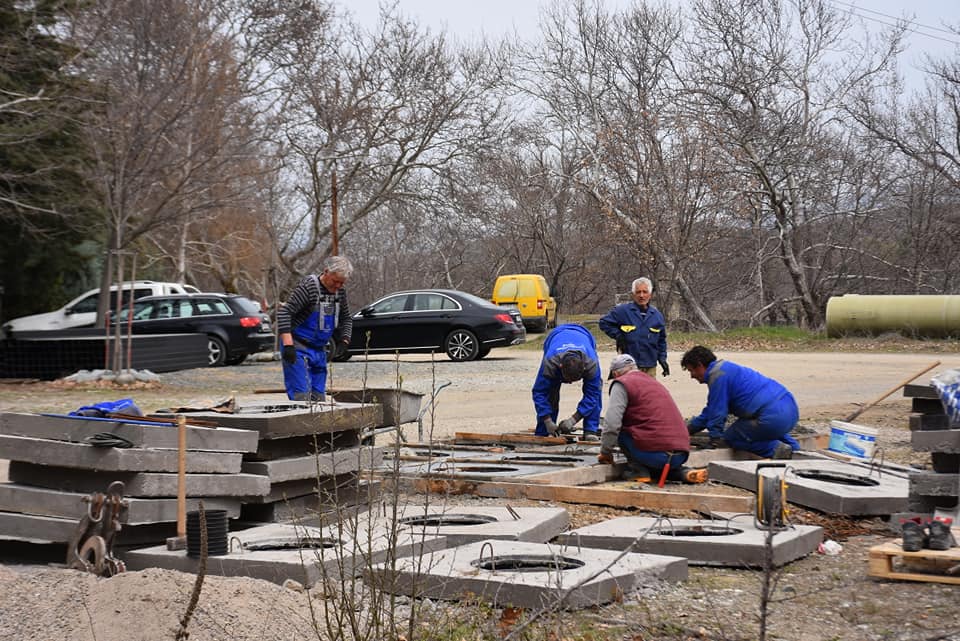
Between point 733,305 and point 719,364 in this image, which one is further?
point 733,305

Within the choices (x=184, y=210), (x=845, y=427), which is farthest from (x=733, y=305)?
(x=845, y=427)

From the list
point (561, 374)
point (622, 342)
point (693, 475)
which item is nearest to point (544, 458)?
point (561, 374)

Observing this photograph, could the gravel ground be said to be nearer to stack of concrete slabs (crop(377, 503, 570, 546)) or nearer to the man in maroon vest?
stack of concrete slabs (crop(377, 503, 570, 546))

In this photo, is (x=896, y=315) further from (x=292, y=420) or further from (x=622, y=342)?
(x=292, y=420)

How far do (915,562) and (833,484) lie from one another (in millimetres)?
2598

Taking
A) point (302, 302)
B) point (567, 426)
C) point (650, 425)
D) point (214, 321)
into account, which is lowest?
point (567, 426)

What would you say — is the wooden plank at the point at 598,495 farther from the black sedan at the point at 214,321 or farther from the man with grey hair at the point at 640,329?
the black sedan at the point at 214,321

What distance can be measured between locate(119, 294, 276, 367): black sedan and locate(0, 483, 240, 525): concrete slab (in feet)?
54.4

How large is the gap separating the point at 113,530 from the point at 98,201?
1731cm

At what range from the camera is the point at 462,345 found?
2356 cm

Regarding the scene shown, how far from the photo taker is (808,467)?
9.03 metres

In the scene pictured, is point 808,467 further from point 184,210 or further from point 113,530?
point 184,210

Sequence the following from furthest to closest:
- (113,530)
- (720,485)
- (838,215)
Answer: (838,215)
(720,485)
(113,530)

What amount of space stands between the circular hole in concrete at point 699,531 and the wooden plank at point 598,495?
2.58 feet
